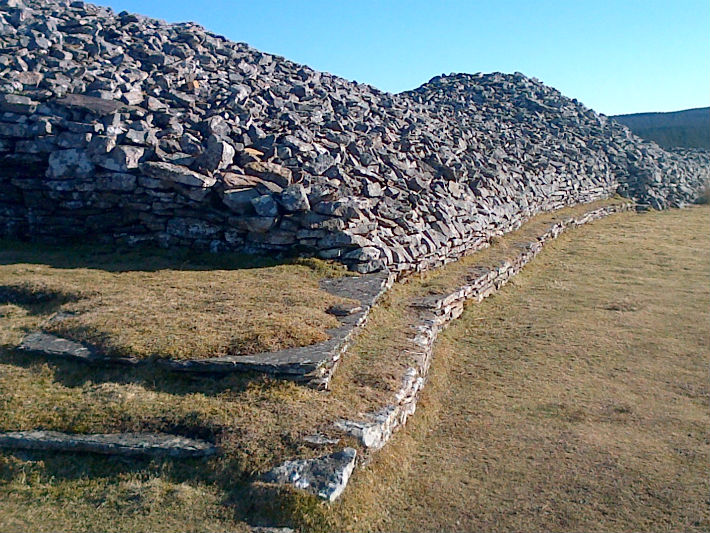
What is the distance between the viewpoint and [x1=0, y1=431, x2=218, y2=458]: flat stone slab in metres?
4.68

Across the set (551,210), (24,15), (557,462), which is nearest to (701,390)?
(557,462)

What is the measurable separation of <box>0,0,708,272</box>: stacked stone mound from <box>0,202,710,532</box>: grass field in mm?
935

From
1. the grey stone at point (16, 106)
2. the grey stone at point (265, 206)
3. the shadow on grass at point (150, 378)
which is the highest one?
the grey stone at point (16, 106)

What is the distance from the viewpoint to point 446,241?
10945 millimetres

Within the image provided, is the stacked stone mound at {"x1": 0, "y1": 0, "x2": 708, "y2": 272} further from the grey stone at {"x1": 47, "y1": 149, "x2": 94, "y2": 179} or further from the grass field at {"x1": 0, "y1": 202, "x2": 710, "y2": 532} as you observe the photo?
the grass field at {"x1": 0, "y1": 202, "x2": 710, "y2": 532}

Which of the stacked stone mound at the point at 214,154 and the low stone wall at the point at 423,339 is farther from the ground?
the stacked stone mound at the point at 214,154

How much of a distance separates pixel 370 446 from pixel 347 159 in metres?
7.07

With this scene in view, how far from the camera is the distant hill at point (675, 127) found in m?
36.1

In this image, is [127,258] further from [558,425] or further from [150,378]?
[558,425]

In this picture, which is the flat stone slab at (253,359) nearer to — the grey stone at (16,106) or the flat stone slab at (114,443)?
the flat stone slab at (114,443)

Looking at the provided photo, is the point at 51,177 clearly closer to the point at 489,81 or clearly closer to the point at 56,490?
the point at 56,490

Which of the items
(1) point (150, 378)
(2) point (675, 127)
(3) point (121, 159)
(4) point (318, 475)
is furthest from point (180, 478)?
(2) point (675, 127)

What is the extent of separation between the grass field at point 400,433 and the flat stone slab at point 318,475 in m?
0.09

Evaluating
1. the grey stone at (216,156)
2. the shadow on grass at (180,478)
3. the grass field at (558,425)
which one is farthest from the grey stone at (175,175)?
the shadow on grass at (180,478)
